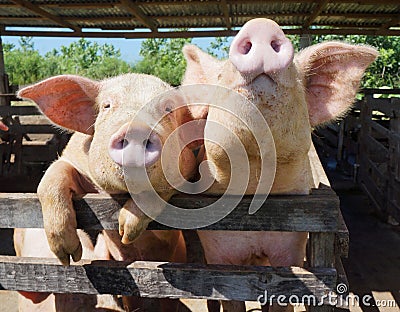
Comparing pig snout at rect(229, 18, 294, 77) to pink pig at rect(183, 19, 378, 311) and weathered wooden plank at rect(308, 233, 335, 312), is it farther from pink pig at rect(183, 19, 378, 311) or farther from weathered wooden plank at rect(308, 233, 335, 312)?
weathered wooden plank at rect(308, 233, 335, 312)

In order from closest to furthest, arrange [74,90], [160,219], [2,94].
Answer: [160,219] < [74,90] < [2,94]

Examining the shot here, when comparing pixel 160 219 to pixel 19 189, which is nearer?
pixel 160 219

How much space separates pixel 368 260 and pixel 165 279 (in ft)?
11.5

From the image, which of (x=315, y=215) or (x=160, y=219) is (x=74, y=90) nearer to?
(x=160, y=219)

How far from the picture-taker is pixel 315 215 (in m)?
1.54

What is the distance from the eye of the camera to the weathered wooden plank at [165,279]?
1.58 meters

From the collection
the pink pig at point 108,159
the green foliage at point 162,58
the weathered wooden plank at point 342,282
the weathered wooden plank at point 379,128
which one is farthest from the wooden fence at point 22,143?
the green foliage at point 162,58

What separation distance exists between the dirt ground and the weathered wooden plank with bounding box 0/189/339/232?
61.6 inches

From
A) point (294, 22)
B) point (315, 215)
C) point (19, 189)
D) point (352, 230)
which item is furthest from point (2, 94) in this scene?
point (315, 215)

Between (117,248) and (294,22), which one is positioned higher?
(294,22)

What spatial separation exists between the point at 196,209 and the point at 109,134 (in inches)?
16.6

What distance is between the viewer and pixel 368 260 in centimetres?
461

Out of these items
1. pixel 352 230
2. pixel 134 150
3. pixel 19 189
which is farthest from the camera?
pixel 19 189

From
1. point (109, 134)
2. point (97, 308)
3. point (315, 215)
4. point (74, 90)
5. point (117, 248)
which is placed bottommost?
point (97, 308)
